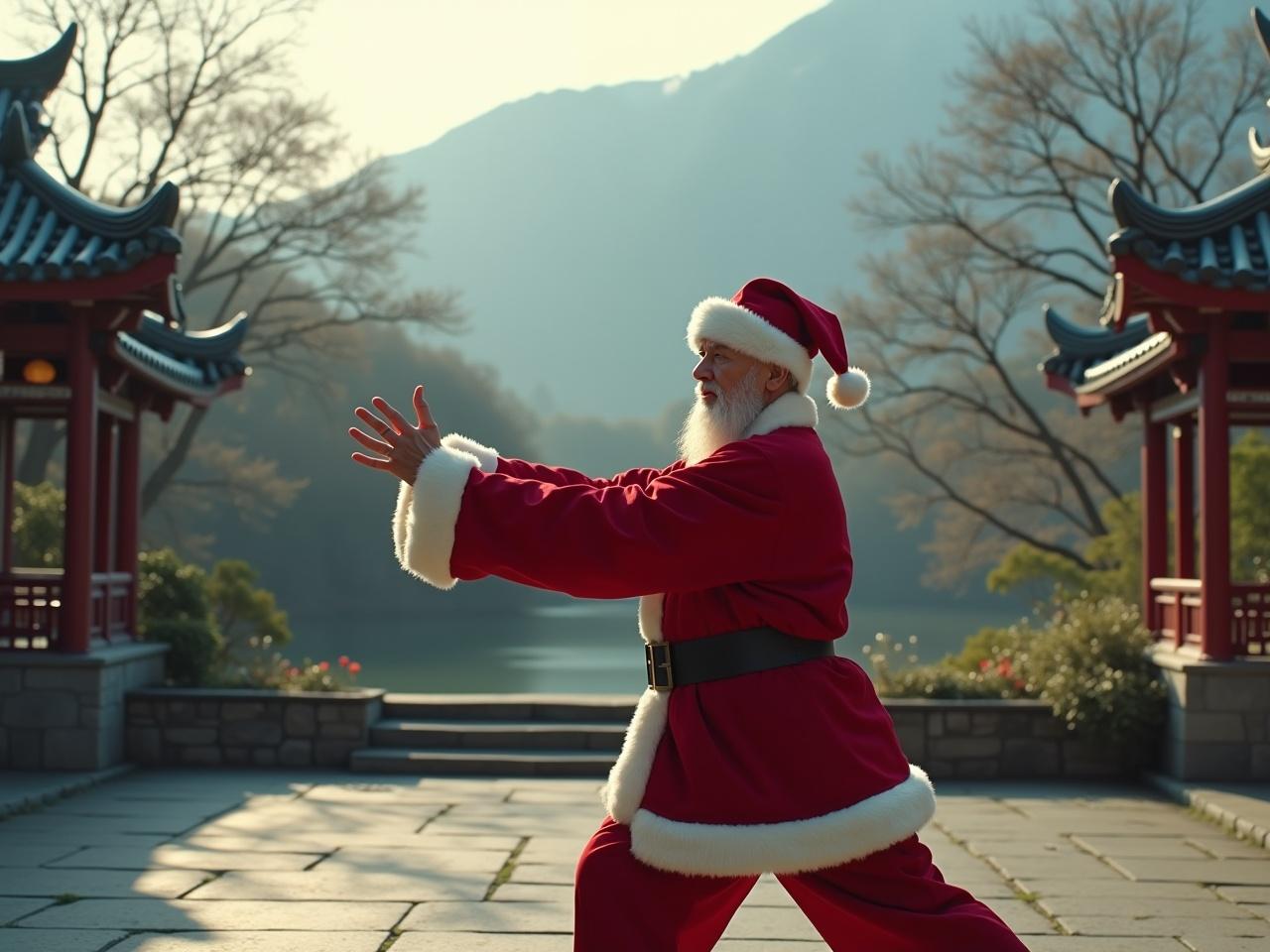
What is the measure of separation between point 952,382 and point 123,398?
694 inches

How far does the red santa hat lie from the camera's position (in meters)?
2.95

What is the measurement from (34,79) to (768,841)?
9452 millimetres

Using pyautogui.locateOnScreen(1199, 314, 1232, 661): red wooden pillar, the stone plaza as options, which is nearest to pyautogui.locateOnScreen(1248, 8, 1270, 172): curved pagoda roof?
pyautogui.locateOnScreen(1199, 314, 1232, 661): red wooden pillar

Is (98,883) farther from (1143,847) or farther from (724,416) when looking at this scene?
(1143,847)

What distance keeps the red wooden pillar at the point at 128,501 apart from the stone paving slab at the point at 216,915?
5589 millimetres

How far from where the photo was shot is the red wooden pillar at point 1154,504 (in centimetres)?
1043

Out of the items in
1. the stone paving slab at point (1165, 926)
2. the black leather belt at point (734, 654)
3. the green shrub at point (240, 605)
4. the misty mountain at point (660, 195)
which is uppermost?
the misty mountain at point (660, 195)

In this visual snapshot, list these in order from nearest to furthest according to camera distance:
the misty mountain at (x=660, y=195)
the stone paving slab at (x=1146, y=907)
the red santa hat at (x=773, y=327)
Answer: the red santa hat at (x=773, y=327), the stone paving slab at (x=1146, y=907), the misty mountain at (x=660, y=195)

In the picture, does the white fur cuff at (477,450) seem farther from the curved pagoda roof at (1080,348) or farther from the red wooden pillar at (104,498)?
the curved pagoda roof at (1080,348)

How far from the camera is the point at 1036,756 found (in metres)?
8.95

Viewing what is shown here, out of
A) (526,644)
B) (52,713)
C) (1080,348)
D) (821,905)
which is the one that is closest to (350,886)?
(821,905)

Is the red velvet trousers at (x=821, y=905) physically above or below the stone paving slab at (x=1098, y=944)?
above

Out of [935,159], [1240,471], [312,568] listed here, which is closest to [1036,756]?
[1240,471]

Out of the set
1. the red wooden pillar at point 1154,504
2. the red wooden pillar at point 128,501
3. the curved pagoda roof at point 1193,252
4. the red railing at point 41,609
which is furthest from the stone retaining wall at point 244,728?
the red wooden pillar at point 1154,504
